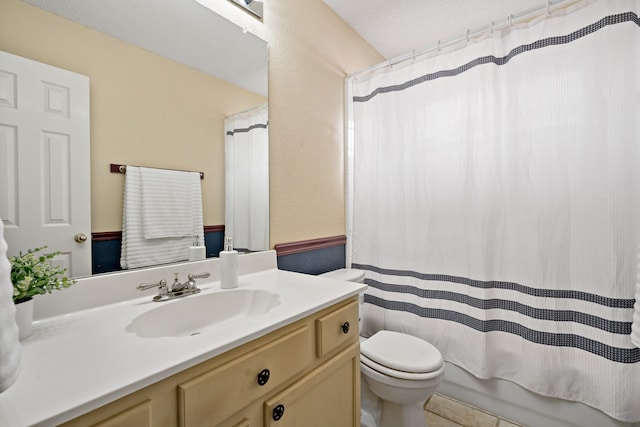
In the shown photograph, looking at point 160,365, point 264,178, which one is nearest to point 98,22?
point 264,178

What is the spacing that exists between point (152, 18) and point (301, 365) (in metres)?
1.36

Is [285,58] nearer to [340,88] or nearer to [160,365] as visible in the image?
[340,88]

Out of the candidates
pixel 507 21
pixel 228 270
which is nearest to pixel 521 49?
pixel 507 21

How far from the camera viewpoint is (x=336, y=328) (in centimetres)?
107

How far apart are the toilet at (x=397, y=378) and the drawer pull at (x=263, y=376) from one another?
2.47 feet

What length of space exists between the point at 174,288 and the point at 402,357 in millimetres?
1066

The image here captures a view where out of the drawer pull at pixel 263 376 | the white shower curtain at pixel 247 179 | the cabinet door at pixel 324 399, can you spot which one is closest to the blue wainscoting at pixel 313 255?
the white shower curtain at pixel 247 179

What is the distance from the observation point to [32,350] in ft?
2.27

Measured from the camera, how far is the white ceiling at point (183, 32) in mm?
1005

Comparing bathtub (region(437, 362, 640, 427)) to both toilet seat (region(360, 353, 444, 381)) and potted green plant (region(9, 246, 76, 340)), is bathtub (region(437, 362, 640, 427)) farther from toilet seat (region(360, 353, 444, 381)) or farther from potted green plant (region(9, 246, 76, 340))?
potted green plant (region(9, 246, 76, 340))

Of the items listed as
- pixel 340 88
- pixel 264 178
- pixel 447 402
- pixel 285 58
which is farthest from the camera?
pixel 340 88

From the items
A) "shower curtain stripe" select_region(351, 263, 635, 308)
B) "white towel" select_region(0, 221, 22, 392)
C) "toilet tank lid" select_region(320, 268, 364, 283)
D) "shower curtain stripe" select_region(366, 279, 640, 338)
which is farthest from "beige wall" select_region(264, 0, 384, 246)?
"white towel" select_region(0, 221, 22, 392)

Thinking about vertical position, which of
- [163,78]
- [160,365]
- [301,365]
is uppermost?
[163,78]

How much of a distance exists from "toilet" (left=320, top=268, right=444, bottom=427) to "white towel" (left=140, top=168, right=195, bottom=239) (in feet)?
3.43
